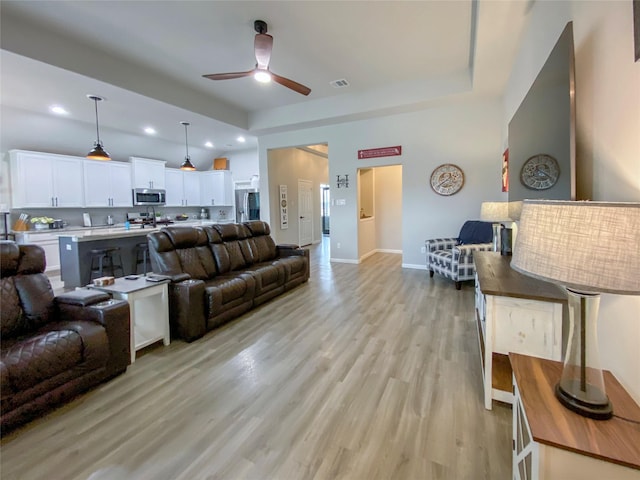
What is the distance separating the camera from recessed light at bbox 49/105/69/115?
490 centimetres

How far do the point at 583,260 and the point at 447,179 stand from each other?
496cm

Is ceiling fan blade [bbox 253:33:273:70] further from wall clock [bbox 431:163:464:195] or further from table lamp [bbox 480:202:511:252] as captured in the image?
wall clock [bbox 431:163:464:195]

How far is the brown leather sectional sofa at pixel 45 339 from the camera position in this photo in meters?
1.71

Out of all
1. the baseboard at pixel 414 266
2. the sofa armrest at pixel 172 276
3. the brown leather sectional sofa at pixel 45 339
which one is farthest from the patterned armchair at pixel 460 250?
the brown leather sectional sofa at pixel 45 339

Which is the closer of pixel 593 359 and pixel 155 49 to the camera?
pixel 593 359

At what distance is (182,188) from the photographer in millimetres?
8719

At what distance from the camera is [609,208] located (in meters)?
0.79

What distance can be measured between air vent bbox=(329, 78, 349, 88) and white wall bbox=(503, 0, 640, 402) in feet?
11.6

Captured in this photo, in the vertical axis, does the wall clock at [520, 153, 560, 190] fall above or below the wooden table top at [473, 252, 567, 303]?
above

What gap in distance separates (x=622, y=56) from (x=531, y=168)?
3.66ft

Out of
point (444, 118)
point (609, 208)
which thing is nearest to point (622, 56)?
point (609, 208)

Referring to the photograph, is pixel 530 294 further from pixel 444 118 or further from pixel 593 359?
pixel 444 118

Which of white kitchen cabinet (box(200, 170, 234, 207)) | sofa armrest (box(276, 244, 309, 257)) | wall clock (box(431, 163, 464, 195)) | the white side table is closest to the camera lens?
the white side table

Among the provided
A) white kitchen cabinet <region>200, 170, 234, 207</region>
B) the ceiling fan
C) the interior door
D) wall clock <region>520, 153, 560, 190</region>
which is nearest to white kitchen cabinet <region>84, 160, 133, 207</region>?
white kitchen cabinet <region>200, 170, 234, 207</region>
